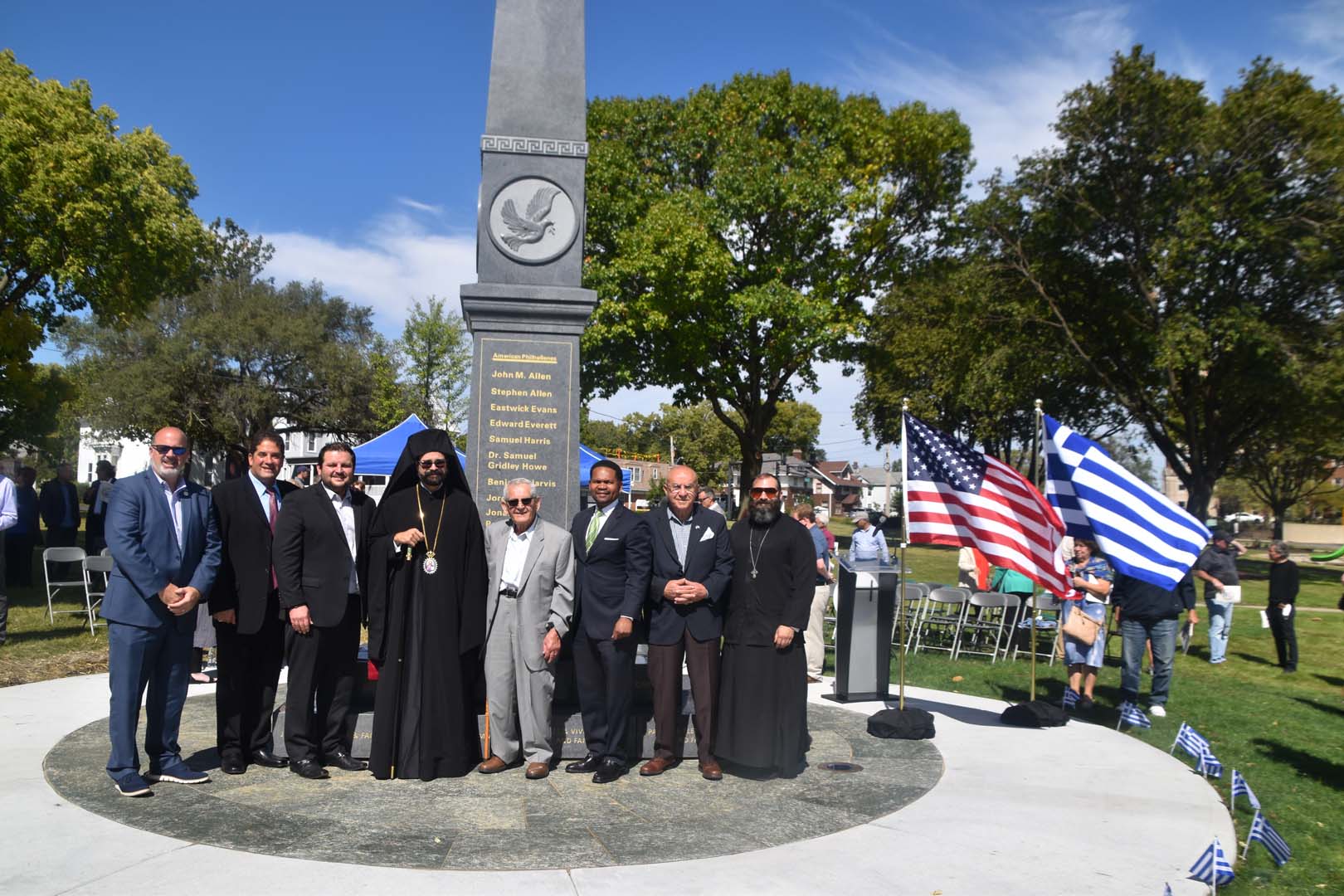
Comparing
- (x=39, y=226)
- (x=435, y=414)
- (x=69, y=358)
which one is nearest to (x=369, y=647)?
(x=39, y=226)

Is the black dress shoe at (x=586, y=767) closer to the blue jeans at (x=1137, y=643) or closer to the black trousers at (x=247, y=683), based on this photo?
the black trousers at (x=247, y=683)

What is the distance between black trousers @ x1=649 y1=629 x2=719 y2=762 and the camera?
22.2 ft

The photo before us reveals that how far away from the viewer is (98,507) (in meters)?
14.3

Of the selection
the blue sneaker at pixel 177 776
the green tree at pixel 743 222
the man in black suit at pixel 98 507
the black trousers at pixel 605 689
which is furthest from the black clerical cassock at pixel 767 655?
the green tree at pixel 743 222

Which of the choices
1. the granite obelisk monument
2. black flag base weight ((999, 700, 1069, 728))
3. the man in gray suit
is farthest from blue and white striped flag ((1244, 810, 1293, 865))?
the granite obelisk monument

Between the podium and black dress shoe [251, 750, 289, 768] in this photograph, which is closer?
black dress shoe [251, 750, 289, 768]

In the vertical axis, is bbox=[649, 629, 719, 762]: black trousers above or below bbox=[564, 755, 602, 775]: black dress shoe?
above

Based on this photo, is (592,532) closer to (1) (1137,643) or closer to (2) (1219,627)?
(1) (1137,643)

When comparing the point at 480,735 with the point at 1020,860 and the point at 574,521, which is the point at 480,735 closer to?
the point at 574,521

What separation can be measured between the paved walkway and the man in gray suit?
1.84m

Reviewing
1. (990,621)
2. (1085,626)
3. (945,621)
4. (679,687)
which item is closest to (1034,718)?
(1085,626)

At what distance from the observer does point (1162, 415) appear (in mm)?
31281

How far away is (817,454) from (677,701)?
341ft

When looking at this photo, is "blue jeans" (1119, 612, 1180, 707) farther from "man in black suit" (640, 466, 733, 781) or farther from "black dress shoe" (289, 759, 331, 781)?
"black dress shoe" (289, 759, 331, 781)
